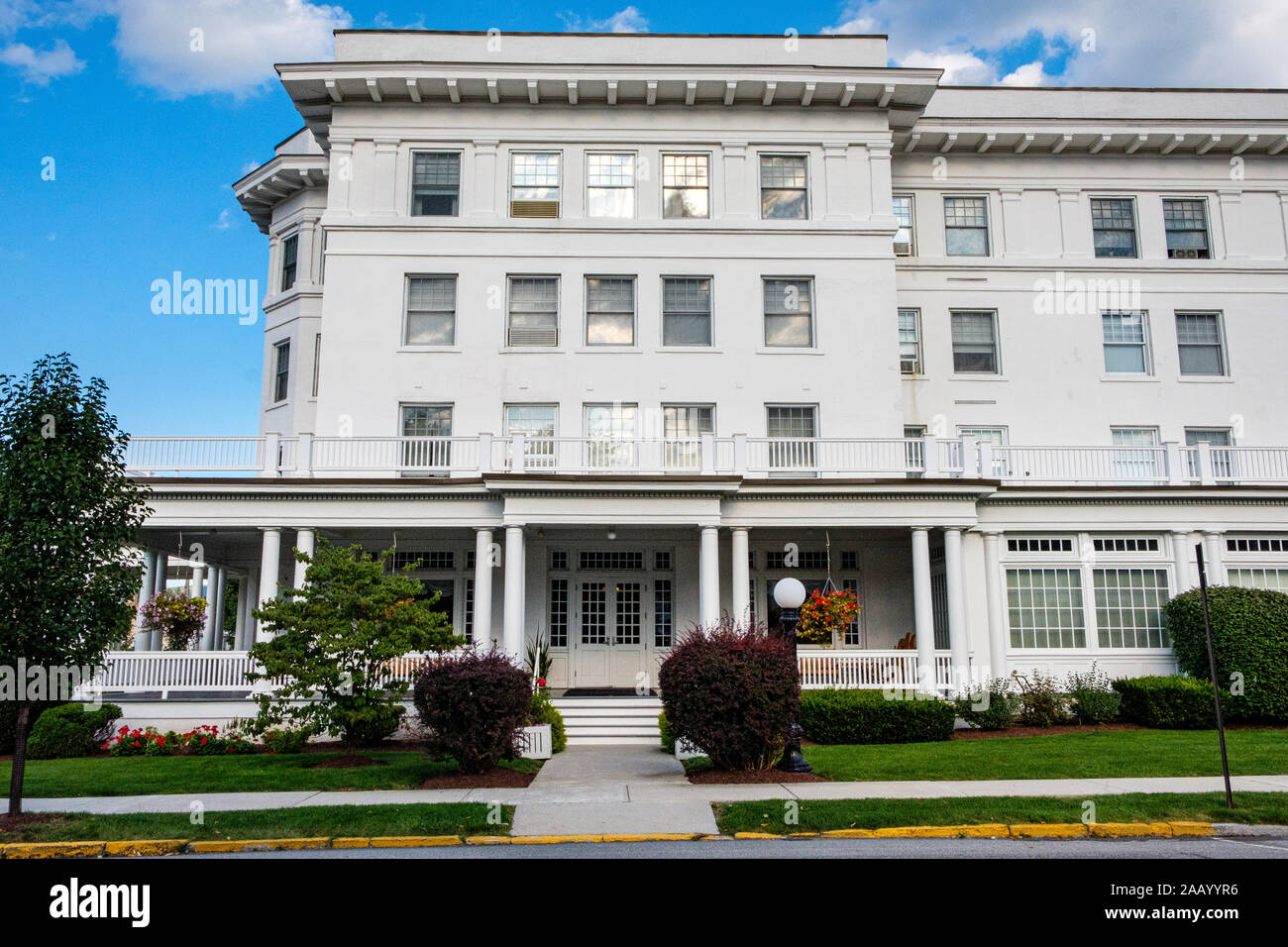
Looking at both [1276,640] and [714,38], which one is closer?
[1276,640]

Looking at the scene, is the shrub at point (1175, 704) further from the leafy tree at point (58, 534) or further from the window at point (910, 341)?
the leafy tree at point (58, 534)

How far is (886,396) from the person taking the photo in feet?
79.6

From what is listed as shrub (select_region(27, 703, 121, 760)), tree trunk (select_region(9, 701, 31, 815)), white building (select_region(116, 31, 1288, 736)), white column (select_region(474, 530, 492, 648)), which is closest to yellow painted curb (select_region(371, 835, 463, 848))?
tree trunk (select_region(9, 701, 31, 815))

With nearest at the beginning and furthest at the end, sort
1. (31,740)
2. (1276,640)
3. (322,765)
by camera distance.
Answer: (322,765) → (31,740) → (1276,640)

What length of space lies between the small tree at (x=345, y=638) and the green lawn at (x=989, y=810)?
6.62 meters

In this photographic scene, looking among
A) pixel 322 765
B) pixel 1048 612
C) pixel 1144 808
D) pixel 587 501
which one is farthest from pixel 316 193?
pixel 1144 808

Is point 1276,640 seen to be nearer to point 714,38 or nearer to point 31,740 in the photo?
point 714,38

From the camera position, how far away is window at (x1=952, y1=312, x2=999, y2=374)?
26438 millimetres

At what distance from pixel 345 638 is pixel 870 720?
9.64 meters

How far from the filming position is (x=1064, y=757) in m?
15.1

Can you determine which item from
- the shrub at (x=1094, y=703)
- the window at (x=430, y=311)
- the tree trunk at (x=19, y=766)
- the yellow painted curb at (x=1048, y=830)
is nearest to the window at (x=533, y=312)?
the window at (x=430, y=311)

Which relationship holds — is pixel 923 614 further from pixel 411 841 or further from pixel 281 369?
pixel 281 369

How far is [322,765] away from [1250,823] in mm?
12792

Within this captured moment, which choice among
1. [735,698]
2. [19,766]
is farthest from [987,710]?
[19,766]
